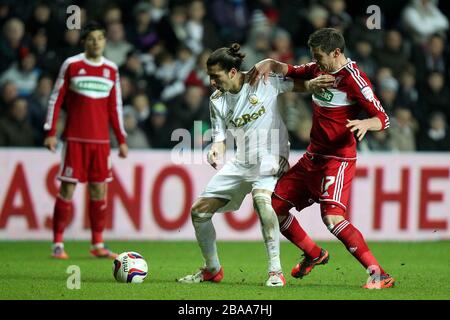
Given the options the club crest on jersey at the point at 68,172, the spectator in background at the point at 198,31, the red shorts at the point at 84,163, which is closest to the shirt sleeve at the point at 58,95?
the red shorts at the point at 84,163

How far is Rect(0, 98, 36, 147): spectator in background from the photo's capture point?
11.8 metres

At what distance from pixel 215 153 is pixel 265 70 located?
2.54 ft

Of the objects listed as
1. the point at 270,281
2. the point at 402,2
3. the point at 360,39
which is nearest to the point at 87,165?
the point at 270,281

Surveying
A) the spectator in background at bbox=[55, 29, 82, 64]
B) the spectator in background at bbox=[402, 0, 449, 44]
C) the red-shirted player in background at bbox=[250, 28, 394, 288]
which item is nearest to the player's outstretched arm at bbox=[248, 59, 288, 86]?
the red-shirted player in background at bbox=[250, 28, 394, 288]

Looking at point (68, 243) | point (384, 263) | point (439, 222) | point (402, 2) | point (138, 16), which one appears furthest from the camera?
point (402, 2)

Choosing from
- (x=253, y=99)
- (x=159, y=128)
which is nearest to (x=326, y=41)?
A: (x=253, y=99)

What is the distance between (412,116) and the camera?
13.7m

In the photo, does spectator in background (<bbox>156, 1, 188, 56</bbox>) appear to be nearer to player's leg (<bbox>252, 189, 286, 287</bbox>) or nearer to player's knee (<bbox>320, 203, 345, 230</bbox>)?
player's leg (<bbox>252, 189, 286, 287</bbox>)

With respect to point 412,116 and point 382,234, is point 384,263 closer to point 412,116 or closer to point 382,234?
point 382,234

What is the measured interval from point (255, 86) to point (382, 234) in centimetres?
493

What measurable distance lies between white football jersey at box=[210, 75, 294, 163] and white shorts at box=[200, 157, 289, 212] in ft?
0.21

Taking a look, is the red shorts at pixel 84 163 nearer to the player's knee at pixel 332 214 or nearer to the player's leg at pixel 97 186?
the player's leg at pixel 97 186

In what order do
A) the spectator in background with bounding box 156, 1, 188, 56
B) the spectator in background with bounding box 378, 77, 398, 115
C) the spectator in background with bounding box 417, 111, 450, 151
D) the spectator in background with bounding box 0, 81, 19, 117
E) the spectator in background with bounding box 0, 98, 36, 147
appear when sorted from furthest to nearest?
1. the spectator in background with bounding box 156, 1, 188, 56
2. the spectator in background with bounding box 378, 77, 398, 115
3. the spectator in background with bounding box 417, 111, 450, 151
4. the spectator in background with bounding box 0, 81, 19, 117
5. the spectator in background with bounding box 0, 98, 36, 147

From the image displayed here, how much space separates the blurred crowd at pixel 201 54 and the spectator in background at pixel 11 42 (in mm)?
Answer: 13
